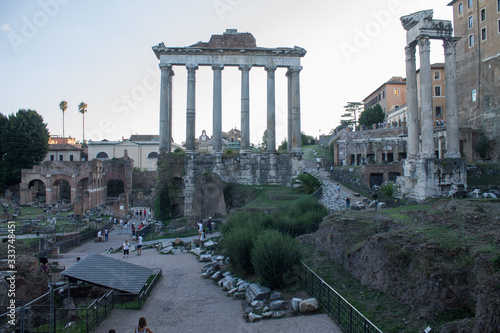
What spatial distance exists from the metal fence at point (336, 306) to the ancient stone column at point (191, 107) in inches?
683

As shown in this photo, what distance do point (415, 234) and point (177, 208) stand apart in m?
20.9

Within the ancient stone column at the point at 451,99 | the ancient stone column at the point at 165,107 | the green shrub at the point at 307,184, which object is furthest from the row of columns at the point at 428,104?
the ancient stone column at the point at 165,107

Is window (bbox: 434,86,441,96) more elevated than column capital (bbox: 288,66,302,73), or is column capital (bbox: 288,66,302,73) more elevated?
window (bbox: 434,86,441,96)

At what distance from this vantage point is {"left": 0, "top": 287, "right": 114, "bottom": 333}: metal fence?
8.24m

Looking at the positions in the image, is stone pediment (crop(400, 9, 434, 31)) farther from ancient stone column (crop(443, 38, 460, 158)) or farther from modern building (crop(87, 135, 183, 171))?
modern building (crop(87, 135, 183, 171))

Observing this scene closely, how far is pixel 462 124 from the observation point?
41531 millimetres

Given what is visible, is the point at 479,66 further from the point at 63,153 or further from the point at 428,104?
the point at 63,153

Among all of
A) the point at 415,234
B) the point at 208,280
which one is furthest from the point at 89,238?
the point at 415,234

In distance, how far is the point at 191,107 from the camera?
26438 millimetres

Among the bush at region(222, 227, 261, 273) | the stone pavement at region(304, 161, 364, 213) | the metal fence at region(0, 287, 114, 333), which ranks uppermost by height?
the stone pavement at region(304, 161, 364, 213)

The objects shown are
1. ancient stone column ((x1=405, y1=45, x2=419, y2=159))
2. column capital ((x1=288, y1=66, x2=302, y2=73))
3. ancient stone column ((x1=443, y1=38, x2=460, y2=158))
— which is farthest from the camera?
column capital ((x1=288, y1=66, x2=302, y2=73))

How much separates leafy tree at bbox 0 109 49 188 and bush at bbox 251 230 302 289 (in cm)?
5127

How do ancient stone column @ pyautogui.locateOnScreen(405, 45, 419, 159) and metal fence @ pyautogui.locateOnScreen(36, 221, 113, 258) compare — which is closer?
metal fence @ pyautogui.locateOnScreen(36, 221, 113, 258)

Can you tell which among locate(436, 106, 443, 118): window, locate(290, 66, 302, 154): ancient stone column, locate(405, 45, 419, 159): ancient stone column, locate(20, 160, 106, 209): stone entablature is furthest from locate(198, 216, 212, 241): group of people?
locate(436, 106, 443, 118): window
